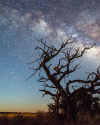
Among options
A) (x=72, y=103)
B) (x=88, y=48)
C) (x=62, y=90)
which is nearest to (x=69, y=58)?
(x=88, y=48)

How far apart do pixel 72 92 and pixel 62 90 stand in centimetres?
115

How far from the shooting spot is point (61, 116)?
1168 centimetres

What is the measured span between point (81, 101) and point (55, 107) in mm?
2358

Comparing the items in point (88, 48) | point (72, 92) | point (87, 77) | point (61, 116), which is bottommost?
point (61, 116)

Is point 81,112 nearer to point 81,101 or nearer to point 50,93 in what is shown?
point 81,101

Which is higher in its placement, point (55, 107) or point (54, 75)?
point (54, 75)

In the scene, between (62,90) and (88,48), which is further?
(88,48)

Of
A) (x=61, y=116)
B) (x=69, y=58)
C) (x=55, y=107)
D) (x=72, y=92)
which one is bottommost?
(x=61, y=116)

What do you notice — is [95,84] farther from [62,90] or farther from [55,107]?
[55,107]

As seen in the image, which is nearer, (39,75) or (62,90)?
(62,90)

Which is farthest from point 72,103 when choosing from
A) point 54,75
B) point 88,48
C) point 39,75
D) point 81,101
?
point 88,48

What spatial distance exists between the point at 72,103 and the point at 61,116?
1.42m

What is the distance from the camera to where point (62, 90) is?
11180 mm

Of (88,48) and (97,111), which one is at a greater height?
(88,48)
